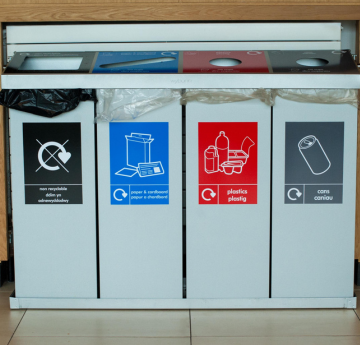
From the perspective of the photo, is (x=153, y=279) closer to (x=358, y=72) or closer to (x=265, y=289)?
(x=265, y=289)

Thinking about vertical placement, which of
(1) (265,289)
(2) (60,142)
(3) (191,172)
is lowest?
(1) (265,289)

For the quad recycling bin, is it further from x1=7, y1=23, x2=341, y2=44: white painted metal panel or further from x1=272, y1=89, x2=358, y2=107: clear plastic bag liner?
x1=7, y1=23, x2=341, y2=44: white painted metal panel

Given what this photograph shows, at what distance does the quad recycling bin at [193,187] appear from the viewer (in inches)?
84.1

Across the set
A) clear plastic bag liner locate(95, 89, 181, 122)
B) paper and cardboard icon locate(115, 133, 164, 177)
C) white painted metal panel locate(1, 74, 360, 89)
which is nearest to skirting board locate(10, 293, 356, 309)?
paper and cardboard icon locate(115, 133, 164, 177)

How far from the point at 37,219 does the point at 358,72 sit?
1.69 m

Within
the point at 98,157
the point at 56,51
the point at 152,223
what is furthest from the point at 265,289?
the point at 56,51

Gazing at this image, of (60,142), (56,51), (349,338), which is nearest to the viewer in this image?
(349,338)

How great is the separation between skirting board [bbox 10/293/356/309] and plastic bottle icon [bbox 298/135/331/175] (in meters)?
0.66

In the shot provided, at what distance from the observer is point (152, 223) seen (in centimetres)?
222

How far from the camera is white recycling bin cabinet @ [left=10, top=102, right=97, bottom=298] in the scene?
217 cm

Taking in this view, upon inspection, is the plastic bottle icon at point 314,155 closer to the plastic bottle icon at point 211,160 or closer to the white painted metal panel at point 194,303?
the plastic bottle icon at point 211,160

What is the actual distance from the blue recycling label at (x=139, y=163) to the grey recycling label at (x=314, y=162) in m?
0.60

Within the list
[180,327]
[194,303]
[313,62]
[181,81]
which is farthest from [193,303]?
[313,62]

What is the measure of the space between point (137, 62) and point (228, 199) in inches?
32.5
